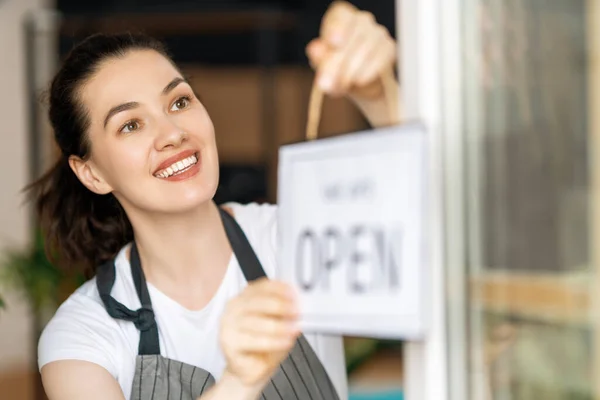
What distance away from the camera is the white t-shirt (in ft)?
4.59

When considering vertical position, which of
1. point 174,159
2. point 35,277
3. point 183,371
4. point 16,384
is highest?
point 174,159

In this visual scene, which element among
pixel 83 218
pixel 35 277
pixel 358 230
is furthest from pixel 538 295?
pixel 35 277

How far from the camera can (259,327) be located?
956mm

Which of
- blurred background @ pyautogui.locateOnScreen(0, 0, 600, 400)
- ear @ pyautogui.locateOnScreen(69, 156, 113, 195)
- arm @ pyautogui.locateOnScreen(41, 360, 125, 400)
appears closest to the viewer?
blurred background @ pyautogui.locateOnScreen(0, 0, 600, 400)

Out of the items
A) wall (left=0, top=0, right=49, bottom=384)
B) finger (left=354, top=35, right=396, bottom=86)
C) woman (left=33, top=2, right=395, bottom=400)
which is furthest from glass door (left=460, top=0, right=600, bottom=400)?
wall (left=0, top=0, right=49, bottom=384)

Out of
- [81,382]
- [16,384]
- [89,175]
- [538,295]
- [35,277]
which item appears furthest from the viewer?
[16,384]

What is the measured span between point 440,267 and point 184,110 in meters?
0.68

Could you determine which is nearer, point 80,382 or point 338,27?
point 338,27

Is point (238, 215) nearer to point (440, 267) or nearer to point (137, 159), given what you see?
point (137, 159)

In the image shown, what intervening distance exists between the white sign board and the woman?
403mm

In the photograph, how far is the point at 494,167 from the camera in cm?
86

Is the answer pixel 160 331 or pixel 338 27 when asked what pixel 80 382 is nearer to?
pixel 160 331

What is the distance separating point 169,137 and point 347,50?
→ 19.9 inches

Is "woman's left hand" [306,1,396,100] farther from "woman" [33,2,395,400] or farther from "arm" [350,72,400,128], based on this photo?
"woman" [33,2,395,400]
